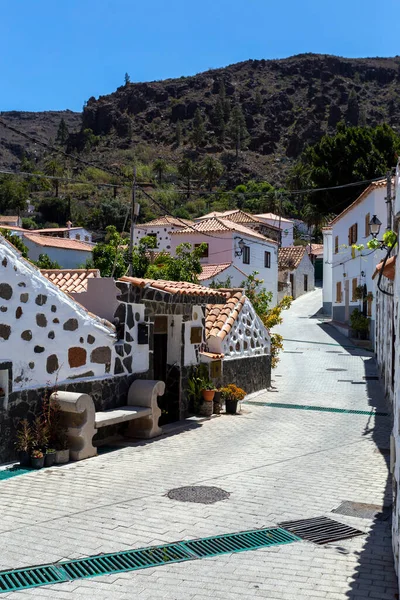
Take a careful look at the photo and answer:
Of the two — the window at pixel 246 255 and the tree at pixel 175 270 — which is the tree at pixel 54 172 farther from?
the tree at pixel 175 270

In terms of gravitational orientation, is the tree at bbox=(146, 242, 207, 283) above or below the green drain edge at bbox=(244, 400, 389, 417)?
above

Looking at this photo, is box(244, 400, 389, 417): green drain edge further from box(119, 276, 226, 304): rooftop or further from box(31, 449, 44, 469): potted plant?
box(31, 449, 44, 469): potted plant

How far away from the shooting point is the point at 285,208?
89.0m

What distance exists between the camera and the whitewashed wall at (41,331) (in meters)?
10.1

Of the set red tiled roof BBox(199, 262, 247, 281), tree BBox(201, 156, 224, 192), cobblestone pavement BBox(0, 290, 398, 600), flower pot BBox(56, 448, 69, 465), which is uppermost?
tree BBox(201, 156, 224, 192)

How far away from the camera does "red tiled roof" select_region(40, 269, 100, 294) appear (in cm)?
1433

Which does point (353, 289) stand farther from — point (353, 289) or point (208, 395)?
point (208, 395)

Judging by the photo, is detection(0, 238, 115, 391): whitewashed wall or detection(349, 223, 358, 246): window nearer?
detection(0, 238, 115, 391): whitewashed wall

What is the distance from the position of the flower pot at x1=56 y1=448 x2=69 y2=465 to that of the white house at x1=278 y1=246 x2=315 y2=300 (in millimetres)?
44477

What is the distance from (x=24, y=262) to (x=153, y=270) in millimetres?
16181

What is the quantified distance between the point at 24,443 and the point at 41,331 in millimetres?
1883

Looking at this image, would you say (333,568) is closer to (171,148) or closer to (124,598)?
(124,598)

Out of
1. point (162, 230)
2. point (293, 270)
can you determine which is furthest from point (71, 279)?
point (293, 270)

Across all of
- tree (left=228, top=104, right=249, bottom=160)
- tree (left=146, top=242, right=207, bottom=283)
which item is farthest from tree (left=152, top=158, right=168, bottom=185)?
tree (left=146, top=242, right=207, bottom=283)
